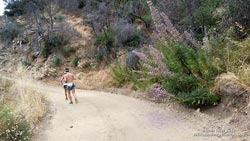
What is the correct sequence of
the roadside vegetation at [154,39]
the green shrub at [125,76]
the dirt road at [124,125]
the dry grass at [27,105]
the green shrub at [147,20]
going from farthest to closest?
the green shrub at [147,20] < the green shrub at [125,76] < the dry grass at [27,105] < the roadside vegetation at [154,39] < the dirt road at [124,125]

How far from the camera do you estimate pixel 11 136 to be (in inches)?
344

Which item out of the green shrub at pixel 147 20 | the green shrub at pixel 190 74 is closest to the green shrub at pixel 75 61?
the green shrub at pixel 147 20

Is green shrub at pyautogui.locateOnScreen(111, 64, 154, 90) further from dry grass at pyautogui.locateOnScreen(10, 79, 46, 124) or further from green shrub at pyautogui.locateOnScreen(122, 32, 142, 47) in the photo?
dry grass at pyautogui.locateOnScreen(10, 79, 46, 124)

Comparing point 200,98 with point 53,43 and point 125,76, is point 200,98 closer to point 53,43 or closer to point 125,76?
point 125,76

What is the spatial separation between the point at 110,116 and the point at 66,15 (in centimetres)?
2742

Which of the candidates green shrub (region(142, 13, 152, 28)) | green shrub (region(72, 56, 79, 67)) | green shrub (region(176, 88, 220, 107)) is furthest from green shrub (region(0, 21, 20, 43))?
green shrub (region(176, 88, 220, 107))

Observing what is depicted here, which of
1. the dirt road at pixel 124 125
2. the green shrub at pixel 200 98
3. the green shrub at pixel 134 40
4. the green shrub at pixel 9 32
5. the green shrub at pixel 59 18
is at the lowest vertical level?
the dirt road at pixel 124 125

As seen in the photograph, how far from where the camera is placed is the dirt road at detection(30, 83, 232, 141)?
8781 mm

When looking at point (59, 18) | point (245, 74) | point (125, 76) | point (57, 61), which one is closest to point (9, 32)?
point (59, 18)

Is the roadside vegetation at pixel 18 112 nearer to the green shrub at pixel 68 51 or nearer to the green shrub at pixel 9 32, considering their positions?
the green shrub at pixel 68 51

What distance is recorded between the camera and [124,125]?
33.0ft

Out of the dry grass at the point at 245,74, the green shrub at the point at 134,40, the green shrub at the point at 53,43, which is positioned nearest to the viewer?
the dry grass at the point at 245,74

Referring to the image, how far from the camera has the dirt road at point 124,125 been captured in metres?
8.78

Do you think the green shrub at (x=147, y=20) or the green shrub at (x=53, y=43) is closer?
the green shrub at (x=147, y=20)
